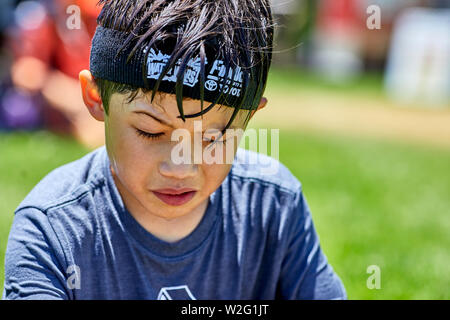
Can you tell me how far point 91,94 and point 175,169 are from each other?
14.5 inches

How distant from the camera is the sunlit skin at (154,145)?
4.87 feet

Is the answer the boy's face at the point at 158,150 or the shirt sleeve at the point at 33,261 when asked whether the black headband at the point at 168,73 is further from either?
the shirt sleeve at the point at 33,261

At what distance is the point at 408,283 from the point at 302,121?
5303 mm

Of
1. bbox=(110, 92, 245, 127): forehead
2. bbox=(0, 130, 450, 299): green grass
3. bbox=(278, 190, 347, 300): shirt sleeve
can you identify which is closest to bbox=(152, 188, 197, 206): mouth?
bbox=(110, 92, 245, 127): forehead

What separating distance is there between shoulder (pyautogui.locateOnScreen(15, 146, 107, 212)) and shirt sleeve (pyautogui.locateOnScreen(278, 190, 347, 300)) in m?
0.60

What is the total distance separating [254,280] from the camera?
190cm

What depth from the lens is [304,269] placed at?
1892mm

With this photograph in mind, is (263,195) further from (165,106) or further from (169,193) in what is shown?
(165,106)

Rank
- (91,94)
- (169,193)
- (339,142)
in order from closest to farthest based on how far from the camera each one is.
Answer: (169,193), (91,94), (339,142)

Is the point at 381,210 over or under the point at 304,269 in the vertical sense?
under

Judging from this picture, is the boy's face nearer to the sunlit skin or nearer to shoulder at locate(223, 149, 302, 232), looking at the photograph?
the sunlit skin

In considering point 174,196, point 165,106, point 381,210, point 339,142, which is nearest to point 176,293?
point 174,196

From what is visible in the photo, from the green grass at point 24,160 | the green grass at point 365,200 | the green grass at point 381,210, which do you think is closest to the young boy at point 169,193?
the green grass at point 365,200

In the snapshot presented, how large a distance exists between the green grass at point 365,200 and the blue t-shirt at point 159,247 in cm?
59
